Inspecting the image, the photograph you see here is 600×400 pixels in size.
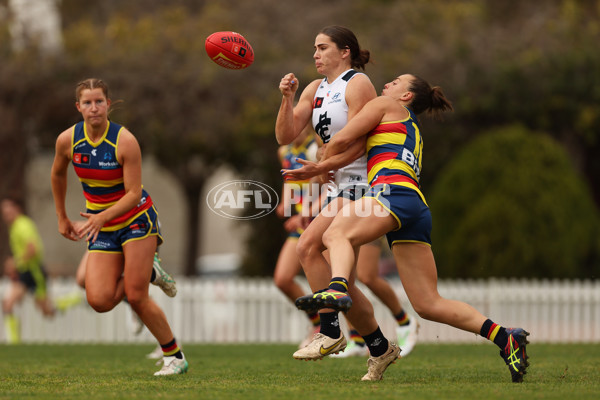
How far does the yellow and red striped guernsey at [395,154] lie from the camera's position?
20.3 feet

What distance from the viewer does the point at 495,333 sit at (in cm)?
624

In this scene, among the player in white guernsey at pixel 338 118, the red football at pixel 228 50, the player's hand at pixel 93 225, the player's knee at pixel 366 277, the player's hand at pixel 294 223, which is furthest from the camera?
the player's hand at pixel 294 223

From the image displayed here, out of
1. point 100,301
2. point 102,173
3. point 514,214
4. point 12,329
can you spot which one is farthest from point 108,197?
point 514,214

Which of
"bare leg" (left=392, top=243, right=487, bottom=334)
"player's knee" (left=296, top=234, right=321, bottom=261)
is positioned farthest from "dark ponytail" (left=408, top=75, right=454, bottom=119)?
"player's knee" (left=296, top=234, right=321, bottom=261)

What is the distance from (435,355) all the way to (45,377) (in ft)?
13.8

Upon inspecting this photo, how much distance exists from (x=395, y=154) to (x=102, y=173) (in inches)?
89.5

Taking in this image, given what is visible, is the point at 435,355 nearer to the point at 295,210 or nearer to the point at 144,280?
the point at 295,210

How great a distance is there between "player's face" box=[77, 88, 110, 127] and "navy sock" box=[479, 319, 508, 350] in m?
3.13

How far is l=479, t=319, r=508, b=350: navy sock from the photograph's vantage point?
6.21 metres

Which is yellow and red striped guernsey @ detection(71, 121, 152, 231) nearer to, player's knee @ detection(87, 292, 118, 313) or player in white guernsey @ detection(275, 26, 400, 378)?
player's knee @ detection(87, 292, 118, 313)

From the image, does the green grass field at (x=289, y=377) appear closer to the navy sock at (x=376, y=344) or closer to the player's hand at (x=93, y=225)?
the navy sock at (x=376, y=344)

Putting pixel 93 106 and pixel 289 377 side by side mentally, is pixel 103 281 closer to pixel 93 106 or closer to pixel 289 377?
pixel 93 106

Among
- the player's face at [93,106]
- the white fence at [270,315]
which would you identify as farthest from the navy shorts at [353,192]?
the white fence at [270,315]

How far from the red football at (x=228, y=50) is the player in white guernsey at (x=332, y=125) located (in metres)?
0.72
